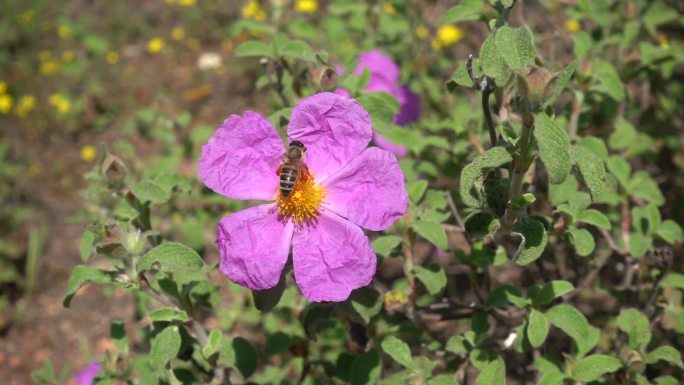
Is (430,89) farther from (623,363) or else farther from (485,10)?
(623,363)

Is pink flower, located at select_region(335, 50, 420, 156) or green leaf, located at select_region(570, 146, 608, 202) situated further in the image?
pink flower, located at select_region(335, 50, 420, 156)

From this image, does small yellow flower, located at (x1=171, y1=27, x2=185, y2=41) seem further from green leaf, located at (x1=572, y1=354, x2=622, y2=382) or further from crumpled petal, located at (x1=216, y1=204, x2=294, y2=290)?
green leaf, located at (x1=572, y1=354, x2=622, y2=382)

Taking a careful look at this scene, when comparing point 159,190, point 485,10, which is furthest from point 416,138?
point 159,190

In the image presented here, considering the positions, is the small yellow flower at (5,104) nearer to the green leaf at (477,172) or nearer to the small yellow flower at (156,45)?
the small yellow flower at (156,45)

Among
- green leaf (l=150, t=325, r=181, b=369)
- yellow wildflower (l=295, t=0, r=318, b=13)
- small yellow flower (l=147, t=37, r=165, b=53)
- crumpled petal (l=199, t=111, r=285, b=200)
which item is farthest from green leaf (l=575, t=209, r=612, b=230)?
small yellow flower (l=147, t=37, r=165, b=53)

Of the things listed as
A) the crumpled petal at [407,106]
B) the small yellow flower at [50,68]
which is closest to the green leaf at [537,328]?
the crumpled petal at [407,106]

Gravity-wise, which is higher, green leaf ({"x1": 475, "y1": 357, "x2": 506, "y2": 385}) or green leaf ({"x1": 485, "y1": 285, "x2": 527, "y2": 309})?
green leaf ({"x1": 485, "y1": 285, "x2": 527, "y2": 309})
